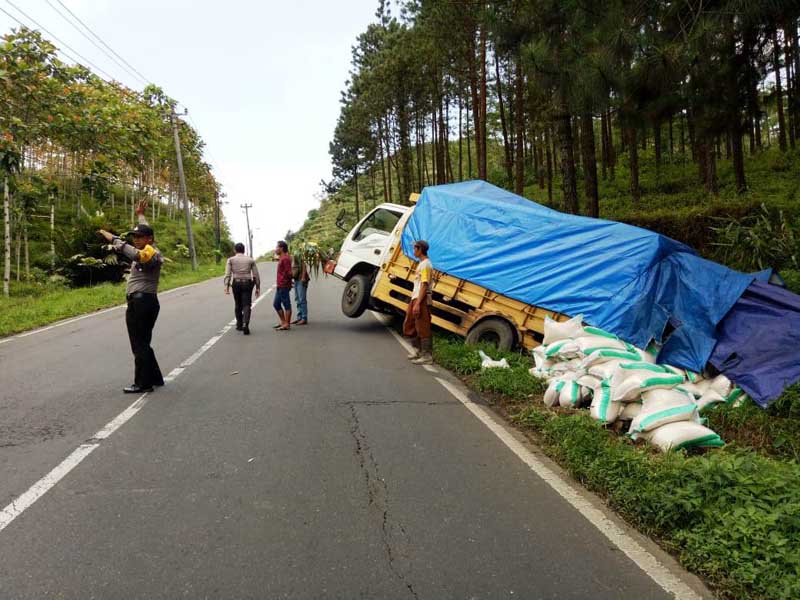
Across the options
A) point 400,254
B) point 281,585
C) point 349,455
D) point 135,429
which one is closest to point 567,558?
point 281,585

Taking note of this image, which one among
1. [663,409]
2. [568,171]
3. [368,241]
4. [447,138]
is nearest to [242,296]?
[368,241]

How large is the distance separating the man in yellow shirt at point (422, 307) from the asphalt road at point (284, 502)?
1612 mm

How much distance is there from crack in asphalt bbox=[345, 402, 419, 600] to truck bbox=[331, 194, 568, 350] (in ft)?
11.9

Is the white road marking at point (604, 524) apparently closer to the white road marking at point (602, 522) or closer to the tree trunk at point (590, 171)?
the white road marking at point (602, 522)

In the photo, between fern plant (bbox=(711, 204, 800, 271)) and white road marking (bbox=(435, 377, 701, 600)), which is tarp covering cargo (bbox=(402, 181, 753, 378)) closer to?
white road marking (bbox=(435, 377, 701, 600))

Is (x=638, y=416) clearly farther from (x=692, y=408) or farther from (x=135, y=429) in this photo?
(x=135, y=429)

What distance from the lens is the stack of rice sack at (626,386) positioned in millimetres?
4508

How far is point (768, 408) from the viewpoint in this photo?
17.2 ft

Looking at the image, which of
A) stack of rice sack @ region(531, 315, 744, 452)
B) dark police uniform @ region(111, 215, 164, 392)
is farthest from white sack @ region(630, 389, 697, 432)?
dark police uniform @ region(111, 215, 164, 392)

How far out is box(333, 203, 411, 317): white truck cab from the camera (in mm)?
10930

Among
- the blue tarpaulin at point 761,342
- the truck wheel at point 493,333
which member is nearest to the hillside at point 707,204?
the blue tarpaulin at point 761,342

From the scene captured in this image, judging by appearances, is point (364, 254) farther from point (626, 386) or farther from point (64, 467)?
point (64, 467)

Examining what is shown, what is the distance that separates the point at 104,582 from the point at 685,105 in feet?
30.6

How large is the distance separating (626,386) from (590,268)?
2716mm
